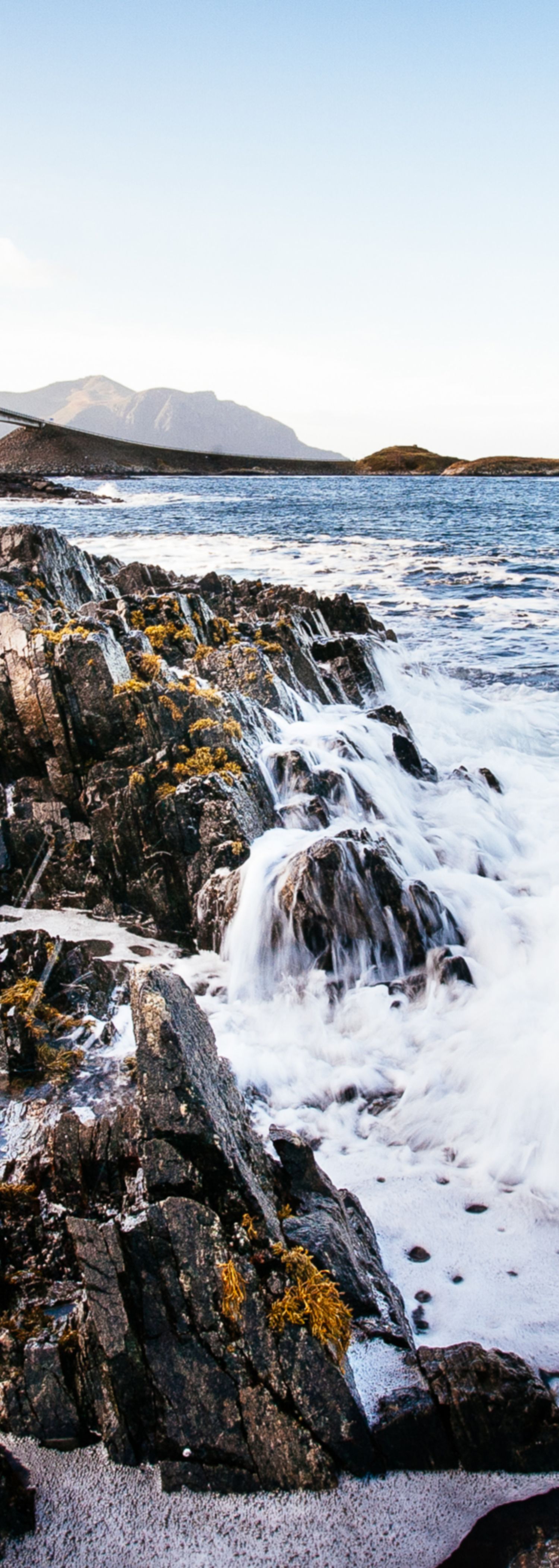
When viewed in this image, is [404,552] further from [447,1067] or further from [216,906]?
[447,1067]

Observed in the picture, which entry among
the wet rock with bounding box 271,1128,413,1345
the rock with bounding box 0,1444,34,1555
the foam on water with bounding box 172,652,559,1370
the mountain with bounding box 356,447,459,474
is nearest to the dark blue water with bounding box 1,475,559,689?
the foam on water with bounding box 172,652,559,1370

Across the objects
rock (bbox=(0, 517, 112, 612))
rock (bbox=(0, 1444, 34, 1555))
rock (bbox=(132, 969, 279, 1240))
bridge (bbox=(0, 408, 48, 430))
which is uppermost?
bridge (bbox=(0, 408, 48, 430))

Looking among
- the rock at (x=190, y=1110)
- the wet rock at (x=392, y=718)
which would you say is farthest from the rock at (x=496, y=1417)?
the wet rock at (x=392, y=718)

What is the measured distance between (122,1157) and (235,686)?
1146 centimetres

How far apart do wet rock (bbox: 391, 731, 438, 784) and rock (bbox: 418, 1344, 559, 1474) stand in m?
11.7

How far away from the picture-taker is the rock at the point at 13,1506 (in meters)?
4.14

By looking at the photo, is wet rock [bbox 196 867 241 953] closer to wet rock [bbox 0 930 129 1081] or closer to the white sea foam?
wet rock [bbox 0 930 129 1081]

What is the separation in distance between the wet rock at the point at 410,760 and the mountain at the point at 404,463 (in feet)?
491

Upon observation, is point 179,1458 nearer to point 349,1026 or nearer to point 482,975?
point 349,1026

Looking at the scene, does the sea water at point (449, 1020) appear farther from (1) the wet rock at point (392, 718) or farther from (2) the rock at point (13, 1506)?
(2) the rock at point (13, 1506)

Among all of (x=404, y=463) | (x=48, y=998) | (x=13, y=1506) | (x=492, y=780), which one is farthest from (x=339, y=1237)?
(x=404, y=463)

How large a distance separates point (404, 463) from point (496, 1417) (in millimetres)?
165733

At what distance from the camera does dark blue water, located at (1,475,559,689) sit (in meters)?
27.5

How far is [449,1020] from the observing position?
30.2ft
